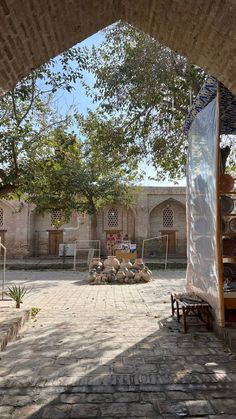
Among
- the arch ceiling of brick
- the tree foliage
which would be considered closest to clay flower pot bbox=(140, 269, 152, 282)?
the tree foliage

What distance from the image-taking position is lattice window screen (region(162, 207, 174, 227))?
29.1m

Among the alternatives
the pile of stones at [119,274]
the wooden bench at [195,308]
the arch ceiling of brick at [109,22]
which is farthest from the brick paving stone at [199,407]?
the pile of stones at [119,274]

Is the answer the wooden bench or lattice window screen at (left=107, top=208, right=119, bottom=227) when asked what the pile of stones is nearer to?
the wooden bench

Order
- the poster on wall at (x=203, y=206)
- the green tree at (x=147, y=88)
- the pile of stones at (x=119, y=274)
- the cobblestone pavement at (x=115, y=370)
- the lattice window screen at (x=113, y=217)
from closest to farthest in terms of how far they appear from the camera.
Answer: the cobblestone pavement at (x=115, y=370) < the poster on wall at (x=203, y=206) < the green tree at (x=147, y=88) < the pile of stones at (x=119, y=274) < the lattice window screen at (x=113, y=217)

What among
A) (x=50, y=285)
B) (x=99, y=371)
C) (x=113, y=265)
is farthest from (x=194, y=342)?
(x=113, y=265)

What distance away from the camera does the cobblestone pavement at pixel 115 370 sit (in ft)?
10.8

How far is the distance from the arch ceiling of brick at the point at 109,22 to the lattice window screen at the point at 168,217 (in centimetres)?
2499

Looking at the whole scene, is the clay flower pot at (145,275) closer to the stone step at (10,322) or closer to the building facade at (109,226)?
the stone step at (10,322)

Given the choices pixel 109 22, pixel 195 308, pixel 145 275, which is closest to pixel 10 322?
pixel 195 308

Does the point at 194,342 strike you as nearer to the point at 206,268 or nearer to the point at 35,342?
the point at 206,268

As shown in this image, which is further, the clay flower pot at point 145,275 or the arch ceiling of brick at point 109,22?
the clay flower pot at point 145,275

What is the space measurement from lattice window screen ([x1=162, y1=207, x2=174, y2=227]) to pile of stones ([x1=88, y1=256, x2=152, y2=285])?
1413 cm

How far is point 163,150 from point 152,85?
1.98m

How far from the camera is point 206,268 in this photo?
19.6 feet
